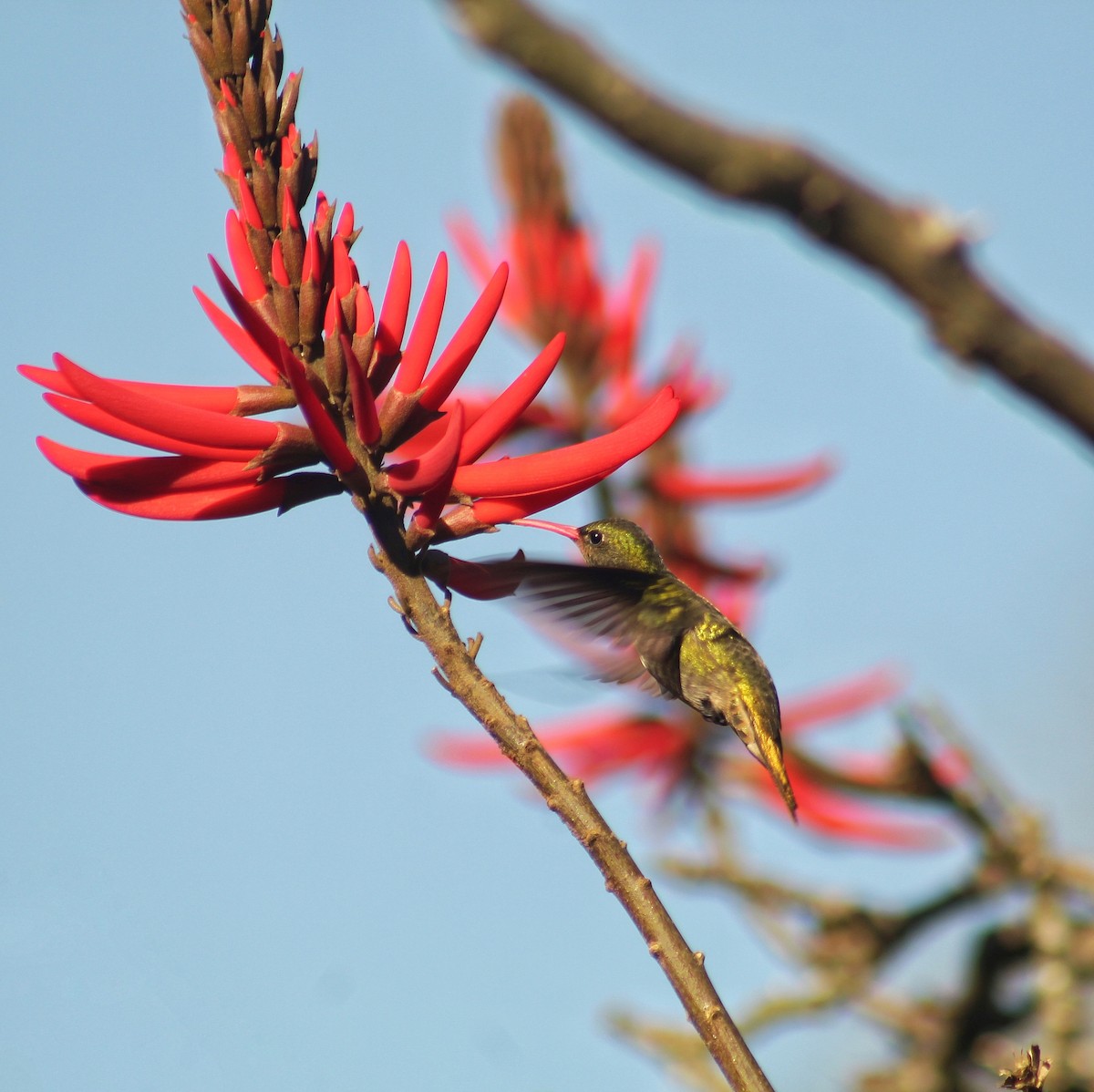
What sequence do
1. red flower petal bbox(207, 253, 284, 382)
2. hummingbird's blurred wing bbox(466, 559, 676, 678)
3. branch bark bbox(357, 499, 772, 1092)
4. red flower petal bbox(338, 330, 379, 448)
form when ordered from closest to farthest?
branch bark bbox(357, 499, 772, 1092), red flower petal bbox(207, 253, 284, 382), red flower petal bbox(338, 330, 379, 448), hummingbird's blurred wing bbox(466, 559, 676, 678)

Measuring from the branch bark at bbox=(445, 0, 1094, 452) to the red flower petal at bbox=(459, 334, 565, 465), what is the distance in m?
0.56

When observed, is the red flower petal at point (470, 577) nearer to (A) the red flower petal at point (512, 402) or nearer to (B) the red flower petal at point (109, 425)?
(A) the red flower petal at point (512, 402)

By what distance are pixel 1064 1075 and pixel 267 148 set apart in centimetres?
196

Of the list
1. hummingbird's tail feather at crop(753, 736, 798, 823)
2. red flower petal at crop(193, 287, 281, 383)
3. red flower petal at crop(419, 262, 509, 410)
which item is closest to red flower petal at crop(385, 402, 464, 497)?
red flower petal at crop(419, 262, 509, 410)

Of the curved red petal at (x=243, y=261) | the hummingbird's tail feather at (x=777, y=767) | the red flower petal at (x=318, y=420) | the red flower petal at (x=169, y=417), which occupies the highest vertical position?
the curved red petal at (x=243, y=261)

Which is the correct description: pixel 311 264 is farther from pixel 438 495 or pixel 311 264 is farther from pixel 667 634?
pixel 667 634

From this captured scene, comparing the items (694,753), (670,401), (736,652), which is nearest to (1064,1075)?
(736,652)

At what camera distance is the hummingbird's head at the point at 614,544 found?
2.35m

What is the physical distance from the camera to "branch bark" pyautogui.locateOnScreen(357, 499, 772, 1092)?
1.09 metres

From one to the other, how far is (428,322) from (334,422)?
17cm

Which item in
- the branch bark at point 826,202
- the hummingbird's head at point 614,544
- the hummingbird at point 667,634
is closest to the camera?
the branch bark at point 826,202

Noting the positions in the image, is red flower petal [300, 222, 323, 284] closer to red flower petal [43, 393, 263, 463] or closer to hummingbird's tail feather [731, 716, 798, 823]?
red flower petal [43, 393, 263, 463]

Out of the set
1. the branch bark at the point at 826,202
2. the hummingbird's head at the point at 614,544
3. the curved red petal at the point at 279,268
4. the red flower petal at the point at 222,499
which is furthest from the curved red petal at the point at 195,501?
the hummingbird's head at the point at 614,544

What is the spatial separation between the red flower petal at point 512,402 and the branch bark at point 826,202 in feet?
1.83
